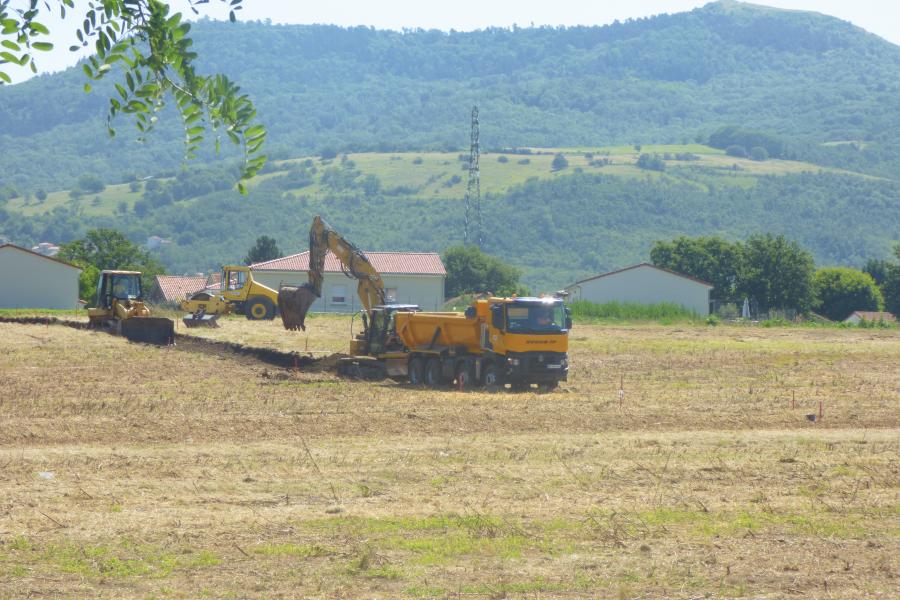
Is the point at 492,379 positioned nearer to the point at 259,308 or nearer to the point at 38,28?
the point at 38,28

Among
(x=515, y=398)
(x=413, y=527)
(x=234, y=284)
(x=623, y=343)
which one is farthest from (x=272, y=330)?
(x=413, y=527)

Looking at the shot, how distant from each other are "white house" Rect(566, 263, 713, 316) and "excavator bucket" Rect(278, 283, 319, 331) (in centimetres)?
5039

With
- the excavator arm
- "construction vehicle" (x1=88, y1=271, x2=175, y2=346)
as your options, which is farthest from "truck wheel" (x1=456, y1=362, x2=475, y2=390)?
"construction vehicle" (x1=88, y1=271, x2=175, y2=346)

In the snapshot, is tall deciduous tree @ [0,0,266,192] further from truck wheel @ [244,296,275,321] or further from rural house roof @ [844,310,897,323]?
rural house roof @ [844,310,897,323]

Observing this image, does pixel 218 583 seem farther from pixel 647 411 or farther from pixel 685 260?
pixel 685 260

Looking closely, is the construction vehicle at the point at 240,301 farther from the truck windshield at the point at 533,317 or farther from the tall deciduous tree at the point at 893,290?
the tall deciduous tree at the point at 893,290

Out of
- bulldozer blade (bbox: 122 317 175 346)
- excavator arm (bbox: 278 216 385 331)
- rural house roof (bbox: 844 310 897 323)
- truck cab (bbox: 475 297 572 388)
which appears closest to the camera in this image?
truck cab (bbox: 475 297 572 388)

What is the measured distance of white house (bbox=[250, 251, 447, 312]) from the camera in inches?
3403

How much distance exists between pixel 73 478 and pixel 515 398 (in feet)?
43.1

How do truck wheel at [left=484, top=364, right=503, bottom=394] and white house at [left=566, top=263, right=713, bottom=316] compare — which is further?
white house at [left=566, top=263, right=713, bottom=316]

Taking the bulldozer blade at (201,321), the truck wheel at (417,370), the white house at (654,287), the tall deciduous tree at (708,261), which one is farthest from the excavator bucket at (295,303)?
the tall deciduous tree at (708,261)

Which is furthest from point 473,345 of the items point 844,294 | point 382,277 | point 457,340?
point 844,294

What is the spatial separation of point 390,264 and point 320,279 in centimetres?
5207

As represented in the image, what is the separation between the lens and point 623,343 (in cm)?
4878
